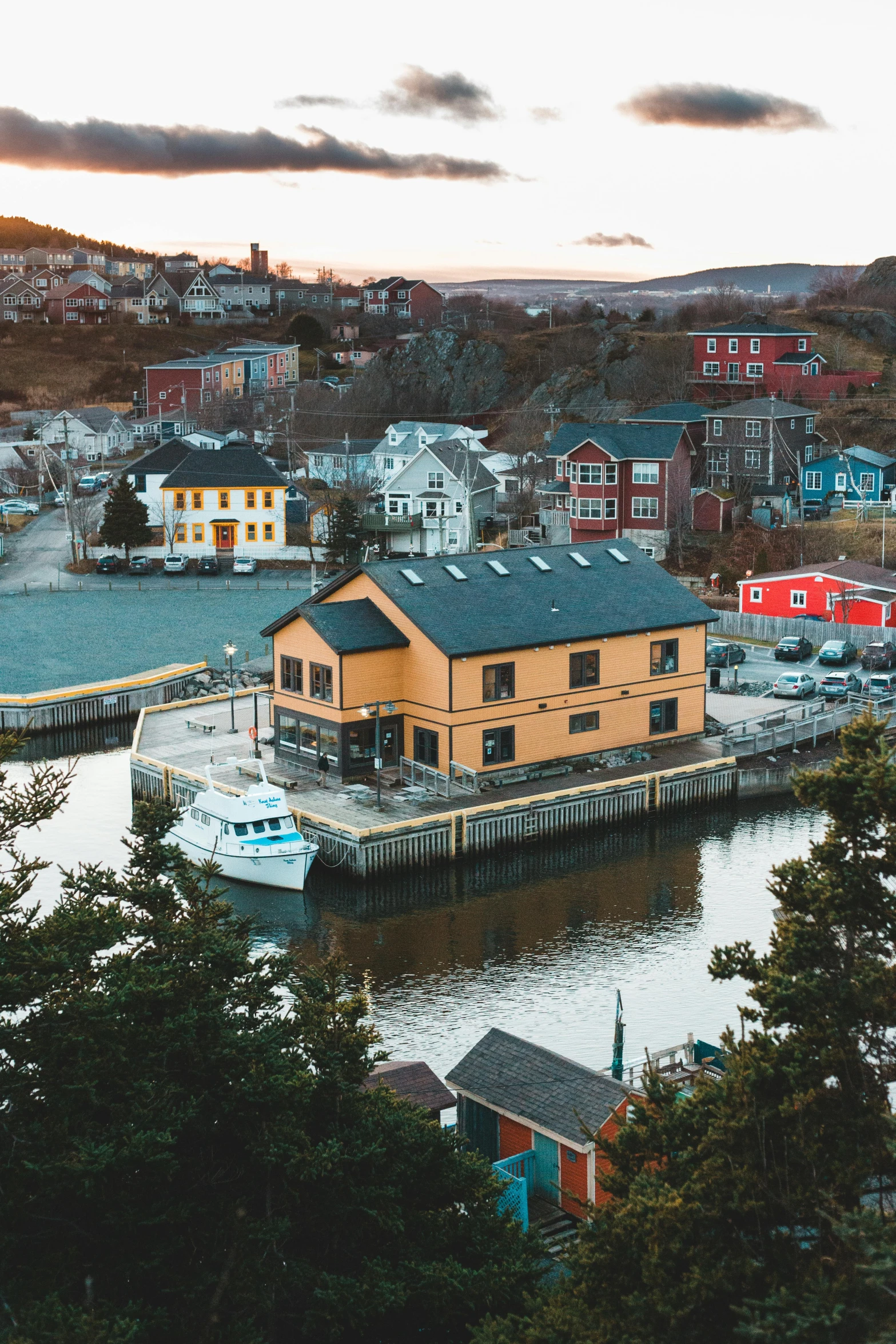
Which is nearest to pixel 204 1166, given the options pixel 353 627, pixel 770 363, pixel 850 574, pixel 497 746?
pixel 497 746

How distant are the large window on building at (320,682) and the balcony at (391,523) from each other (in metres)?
44.4

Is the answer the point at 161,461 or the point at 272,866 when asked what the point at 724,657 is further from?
the point at 161,461

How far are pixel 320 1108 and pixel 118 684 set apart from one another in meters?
41.2

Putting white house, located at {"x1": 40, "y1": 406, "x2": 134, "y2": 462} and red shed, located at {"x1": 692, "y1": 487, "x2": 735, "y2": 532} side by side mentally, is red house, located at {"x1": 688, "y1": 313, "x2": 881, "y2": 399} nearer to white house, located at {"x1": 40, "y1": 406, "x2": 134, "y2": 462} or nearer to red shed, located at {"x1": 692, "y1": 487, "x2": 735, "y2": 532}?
red shed, located at {"x1": 692, "y1": 487, "x2": 735, "y2": 532}

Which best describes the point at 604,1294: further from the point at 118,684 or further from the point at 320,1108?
the point at 118,684

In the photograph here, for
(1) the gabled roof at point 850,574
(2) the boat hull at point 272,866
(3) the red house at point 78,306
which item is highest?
(3) the red house at point 78,306

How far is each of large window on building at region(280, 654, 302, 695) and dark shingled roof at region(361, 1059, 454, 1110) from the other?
2404 centimetres

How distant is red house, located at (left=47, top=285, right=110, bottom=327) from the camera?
601ft

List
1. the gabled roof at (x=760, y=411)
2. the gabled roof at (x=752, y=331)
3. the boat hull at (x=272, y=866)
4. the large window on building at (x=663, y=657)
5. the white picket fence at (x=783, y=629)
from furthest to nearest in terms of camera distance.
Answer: the gabled roof at (x=752, y=331)
the gabled roof at (x=760, y=411)
the white picket fence at (x=783, y=629)
the large window on building at (x=663, y=657)
the boat hull at (x=272, y=866)

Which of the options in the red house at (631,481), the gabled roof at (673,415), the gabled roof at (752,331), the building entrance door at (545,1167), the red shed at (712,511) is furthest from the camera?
the gabled roof at (752,331)

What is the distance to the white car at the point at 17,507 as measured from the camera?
332 ft

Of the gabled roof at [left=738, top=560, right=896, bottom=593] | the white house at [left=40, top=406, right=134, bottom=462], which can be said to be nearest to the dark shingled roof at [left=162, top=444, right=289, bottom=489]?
the white house at [left=40, top=406, right=134, bottom=462]

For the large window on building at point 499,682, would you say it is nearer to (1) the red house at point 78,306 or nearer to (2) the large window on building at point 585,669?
(2) the large window on building at point 585,669

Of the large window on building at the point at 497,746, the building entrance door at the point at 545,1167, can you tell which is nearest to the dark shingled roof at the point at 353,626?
the large window on building at the point at 497,746
